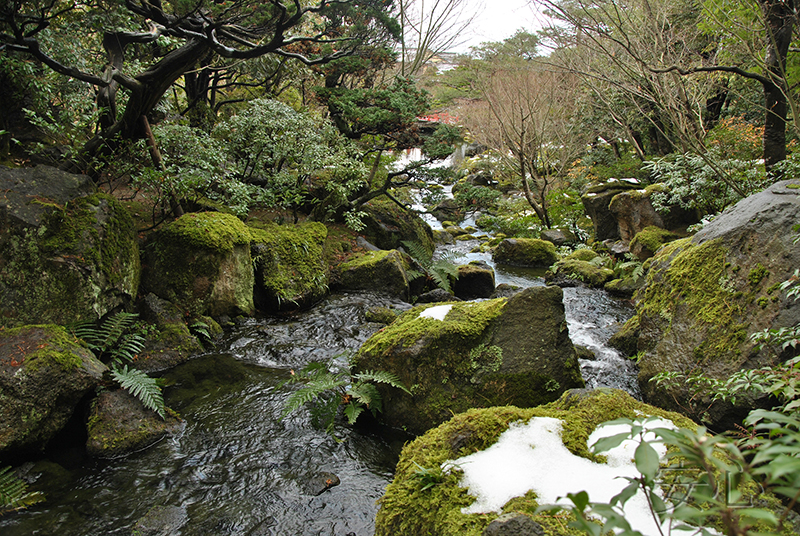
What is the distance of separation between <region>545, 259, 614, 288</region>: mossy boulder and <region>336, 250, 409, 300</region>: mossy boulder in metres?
4.53

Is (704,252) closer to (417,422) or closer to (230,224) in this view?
(417,422)

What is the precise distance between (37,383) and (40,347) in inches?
15.1

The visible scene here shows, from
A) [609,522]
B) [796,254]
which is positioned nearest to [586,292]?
[796,254]

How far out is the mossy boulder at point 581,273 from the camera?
9.93 metres

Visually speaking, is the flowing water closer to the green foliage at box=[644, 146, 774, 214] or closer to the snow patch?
the snow patch

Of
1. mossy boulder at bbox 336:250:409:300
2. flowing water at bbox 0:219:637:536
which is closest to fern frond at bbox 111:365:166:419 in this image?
flowing water at bbox 0:219:637:536

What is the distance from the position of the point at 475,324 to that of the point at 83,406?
3.90m

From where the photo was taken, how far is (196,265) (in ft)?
20.3

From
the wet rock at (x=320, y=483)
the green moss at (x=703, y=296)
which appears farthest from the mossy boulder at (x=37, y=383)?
the green moss at (x=703, y=296)

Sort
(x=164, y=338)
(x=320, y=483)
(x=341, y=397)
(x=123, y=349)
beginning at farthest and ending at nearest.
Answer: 1. (x=164, y=338)
2. (x=123, y=349)
3. (x=341, y=397)
4. (x=320, y=483)

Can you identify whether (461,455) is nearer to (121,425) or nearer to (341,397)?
(341,397)

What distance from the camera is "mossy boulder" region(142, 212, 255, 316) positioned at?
6.07 m

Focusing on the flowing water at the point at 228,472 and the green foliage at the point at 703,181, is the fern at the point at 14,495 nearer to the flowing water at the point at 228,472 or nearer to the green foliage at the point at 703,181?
the flowing water at the point at 228,472

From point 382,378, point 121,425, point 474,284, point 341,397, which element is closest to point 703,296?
point 382,378
